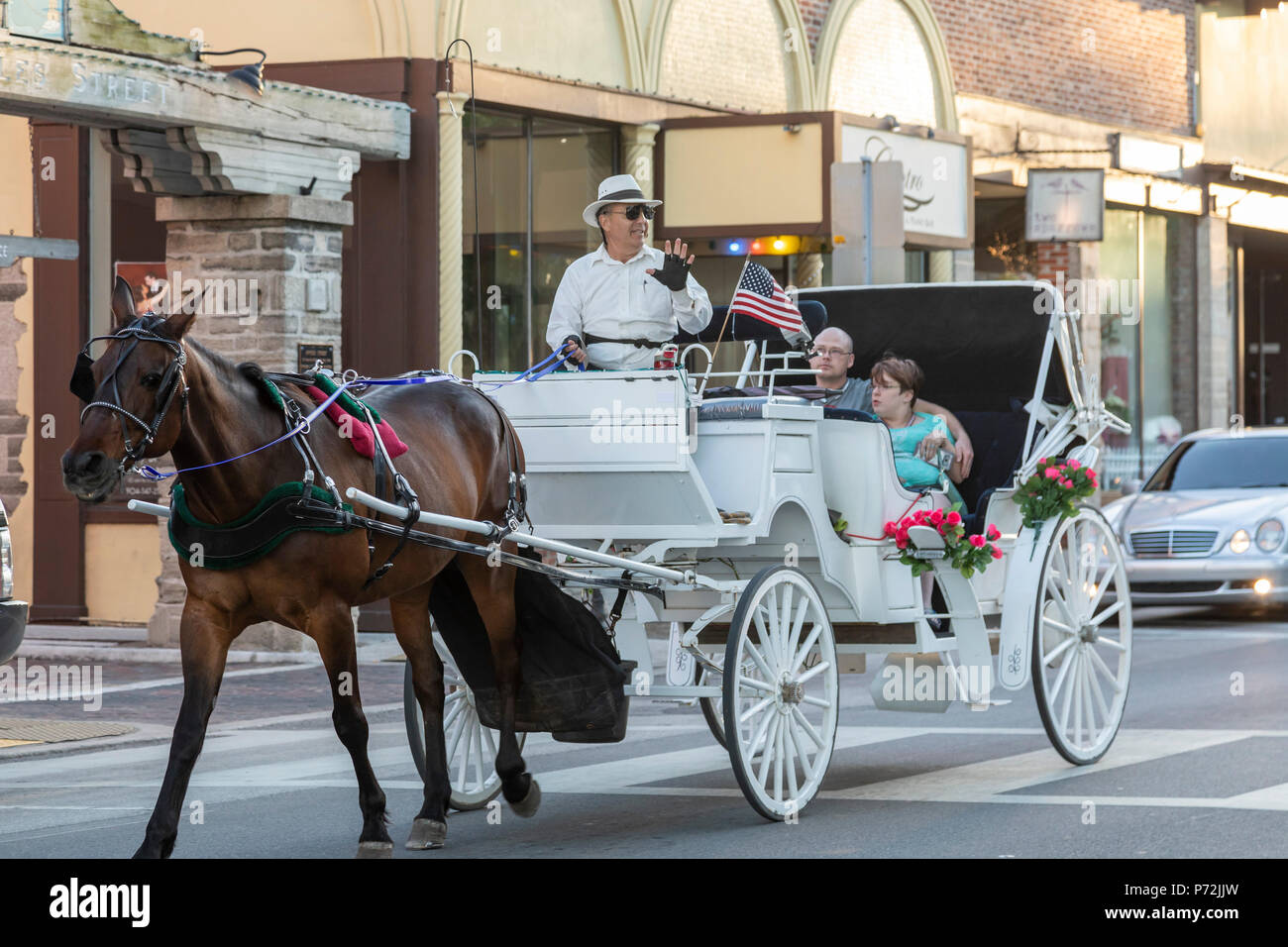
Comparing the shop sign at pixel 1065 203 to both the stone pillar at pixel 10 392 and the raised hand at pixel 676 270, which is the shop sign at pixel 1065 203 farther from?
the raised hand at pixel 676 270

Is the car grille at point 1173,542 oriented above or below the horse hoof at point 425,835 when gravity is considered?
above

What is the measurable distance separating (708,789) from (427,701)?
173 centimetres

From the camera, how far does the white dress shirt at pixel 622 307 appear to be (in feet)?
28.4

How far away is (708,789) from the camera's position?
8930mm

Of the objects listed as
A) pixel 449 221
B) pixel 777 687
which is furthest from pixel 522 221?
pixel 777 687

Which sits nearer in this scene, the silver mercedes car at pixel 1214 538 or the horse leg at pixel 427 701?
the horse leg at pixel 427 701

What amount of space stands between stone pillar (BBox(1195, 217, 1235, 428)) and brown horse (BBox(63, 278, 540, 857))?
22.7 m

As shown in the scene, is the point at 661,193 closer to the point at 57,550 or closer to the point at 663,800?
the point at 57,550

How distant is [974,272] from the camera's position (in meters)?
25.0

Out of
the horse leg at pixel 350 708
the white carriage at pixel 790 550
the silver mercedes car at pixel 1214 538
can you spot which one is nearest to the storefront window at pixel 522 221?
the silver mercedes car at pixel 1214 538

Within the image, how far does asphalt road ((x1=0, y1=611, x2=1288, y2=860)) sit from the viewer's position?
750cm

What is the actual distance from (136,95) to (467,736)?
21.6ft

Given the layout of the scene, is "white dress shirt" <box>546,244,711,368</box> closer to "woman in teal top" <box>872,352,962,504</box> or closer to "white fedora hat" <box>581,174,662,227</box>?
"white fedora hat" <box>581,174,662,227</box>

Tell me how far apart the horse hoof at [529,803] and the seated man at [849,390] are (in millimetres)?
2696
